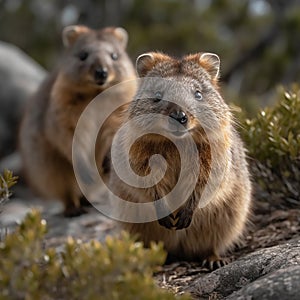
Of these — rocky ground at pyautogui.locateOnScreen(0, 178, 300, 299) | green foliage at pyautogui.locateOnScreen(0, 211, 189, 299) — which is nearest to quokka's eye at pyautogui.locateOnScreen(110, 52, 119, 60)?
rocky ground at pyautogui.locateOnScreen(0, 178, 300, 299)

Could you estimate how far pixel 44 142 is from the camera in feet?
30.6

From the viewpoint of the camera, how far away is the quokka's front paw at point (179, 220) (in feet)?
18.2

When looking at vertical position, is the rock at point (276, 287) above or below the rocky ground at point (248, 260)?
above

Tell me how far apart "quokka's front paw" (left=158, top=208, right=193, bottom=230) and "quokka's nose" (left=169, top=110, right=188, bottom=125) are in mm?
786

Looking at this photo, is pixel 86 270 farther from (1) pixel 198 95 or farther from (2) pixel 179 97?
(1) pixel 198 95

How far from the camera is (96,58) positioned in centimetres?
875

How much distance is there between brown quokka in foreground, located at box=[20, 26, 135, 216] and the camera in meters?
8.64

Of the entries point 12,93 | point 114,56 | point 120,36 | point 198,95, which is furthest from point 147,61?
point 12,93

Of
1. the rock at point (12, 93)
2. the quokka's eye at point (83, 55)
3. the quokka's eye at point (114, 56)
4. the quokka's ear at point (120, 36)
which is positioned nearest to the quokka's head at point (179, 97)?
the quokka's eye at point (114, 56)

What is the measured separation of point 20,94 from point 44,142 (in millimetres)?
4505

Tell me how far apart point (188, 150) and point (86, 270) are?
210 centimetres

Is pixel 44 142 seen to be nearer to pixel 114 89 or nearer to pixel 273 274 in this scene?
pixel 114 89

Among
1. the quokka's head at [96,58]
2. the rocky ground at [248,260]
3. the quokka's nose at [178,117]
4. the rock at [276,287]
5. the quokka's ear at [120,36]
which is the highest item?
the quokka's ear at [120,36]

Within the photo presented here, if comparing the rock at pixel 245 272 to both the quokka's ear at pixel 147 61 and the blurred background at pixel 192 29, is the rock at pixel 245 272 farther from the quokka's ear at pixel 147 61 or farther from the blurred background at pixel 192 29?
the blurred background at pixel 192 29
